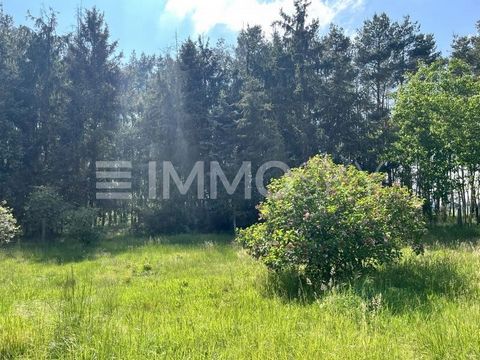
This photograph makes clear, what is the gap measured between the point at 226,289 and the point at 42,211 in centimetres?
1705

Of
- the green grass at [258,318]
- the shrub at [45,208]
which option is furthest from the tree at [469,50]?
the shrub at [45,208]

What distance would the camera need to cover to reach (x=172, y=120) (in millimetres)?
25656

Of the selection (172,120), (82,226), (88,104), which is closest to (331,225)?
(82,226)

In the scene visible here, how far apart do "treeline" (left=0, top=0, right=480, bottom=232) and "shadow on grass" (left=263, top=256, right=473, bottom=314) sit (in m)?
16.9

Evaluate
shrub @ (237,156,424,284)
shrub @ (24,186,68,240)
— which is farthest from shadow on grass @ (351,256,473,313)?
shrub @ (24,186,68,240)

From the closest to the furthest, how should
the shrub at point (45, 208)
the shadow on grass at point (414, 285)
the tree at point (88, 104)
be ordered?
the shadow on grass at point (414, 285) → the shrub at point (45, 208) → the tree at point (88, 104)

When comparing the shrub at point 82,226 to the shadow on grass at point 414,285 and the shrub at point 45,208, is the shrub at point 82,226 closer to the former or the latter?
the shrub at point 45,208

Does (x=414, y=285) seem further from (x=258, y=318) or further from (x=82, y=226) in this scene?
(x=82, y=226)

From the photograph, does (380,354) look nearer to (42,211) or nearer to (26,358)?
(26,358)

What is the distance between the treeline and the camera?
24.3 meters

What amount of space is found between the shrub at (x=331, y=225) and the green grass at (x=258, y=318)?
481 mm

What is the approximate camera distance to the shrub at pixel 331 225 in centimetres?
665

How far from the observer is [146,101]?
26.4 metres

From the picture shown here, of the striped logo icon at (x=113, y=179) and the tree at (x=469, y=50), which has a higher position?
the tree at (x=469, y=50)
